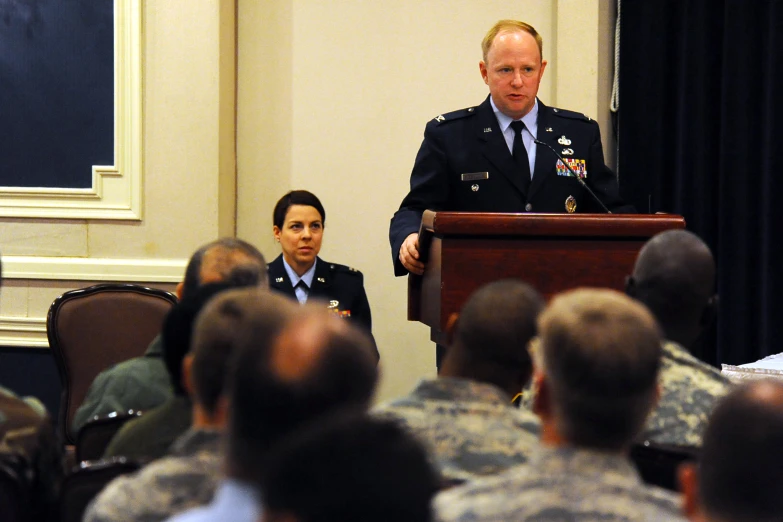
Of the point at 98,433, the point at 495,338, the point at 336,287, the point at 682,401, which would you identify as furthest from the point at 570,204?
the point at 98,433

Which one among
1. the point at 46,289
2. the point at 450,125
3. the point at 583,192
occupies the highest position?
the point at 450,125

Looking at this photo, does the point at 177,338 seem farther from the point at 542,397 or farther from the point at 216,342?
the point at 542,397

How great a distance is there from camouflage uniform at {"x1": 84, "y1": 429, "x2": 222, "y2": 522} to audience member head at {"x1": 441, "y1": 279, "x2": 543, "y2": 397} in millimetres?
572

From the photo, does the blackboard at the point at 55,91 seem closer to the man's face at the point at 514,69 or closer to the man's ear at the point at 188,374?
the man's face at the point at 514,69

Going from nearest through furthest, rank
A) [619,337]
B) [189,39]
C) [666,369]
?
1. [619,337]
2. [666,369]
3. [189,39]

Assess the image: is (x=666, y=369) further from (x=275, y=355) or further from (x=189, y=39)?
(x=189, y=39)

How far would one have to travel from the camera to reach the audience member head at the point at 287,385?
118 centimetres

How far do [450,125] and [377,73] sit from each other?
4.36ft

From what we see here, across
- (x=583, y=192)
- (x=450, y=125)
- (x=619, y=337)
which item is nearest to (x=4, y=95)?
(x=450, y=125)

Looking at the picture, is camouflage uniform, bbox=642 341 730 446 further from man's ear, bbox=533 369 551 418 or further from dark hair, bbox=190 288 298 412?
dark hair, bbox=190 288 298 412

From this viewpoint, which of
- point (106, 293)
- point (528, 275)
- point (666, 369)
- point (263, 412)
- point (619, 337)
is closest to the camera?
point (263, 412)

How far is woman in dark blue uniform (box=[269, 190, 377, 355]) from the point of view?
4254mm

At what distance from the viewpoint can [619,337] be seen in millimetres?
1437

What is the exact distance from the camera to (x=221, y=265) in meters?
2.43
